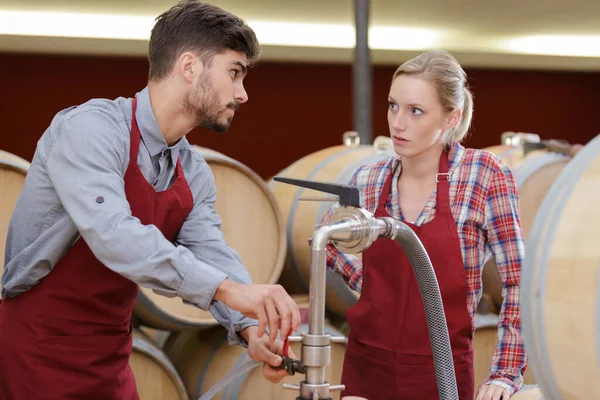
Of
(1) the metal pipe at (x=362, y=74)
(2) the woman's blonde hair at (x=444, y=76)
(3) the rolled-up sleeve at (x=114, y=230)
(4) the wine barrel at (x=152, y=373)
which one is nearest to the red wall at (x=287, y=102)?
(1) the metal pipe at (x=362, y=74)

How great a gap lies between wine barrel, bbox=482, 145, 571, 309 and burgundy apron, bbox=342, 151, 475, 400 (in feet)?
4.50

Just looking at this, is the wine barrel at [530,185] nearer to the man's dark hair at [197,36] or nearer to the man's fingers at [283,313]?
the man's dark hair at [197,36]

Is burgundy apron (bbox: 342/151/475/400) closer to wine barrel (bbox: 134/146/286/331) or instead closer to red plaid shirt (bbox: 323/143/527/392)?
red plaid shirt (bbox: 323/143/527/392)

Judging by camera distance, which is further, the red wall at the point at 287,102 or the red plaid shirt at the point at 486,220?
the red wall at the point at 287,102

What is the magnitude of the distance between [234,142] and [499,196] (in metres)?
5.58

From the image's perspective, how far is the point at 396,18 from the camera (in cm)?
695

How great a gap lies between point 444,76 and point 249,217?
1.41m

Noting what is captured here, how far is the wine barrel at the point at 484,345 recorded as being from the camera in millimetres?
3406

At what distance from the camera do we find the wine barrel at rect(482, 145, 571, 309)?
11.3 feet

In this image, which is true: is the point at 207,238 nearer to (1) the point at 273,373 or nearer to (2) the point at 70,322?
(2) the point at 70,322

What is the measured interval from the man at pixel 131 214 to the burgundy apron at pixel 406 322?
1.35 feet

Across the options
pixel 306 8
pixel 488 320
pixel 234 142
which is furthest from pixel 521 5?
pixel 488 320

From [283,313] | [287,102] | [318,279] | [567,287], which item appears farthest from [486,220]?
[287,102]

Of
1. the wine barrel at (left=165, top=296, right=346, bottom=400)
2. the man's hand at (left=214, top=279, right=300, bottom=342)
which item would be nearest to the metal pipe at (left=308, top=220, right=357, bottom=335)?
the man's hand at (left=214, top=279, right=300, bottom=342)
